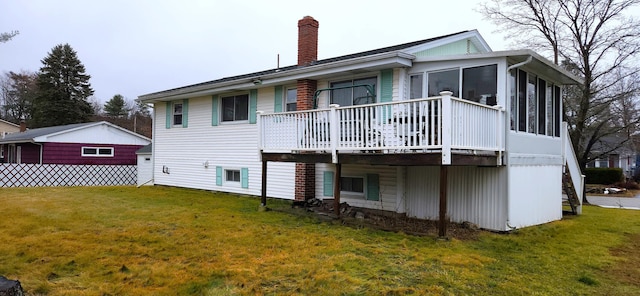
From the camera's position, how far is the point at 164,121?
15.0 meters

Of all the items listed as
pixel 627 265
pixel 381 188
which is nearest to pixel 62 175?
pixel 381 188

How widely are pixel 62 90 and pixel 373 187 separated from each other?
39382mm

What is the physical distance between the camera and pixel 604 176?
27.6m

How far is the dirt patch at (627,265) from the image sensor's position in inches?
202

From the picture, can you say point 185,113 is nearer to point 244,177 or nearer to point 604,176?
point 244,177

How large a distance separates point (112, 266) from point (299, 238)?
9.37 ft

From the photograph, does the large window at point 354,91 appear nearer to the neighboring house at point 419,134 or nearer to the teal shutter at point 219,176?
the neighboring house at point 419,134

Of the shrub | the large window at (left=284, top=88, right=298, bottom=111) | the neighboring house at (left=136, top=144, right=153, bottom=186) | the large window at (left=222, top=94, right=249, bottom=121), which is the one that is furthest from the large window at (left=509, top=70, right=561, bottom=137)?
the shrub

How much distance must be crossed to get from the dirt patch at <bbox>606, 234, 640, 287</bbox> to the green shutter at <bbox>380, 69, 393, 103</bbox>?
4.98m

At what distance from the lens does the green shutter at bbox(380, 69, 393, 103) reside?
885cm

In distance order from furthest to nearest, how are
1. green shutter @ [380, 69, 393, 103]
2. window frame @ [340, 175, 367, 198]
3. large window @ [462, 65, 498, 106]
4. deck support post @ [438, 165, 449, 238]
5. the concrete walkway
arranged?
the concrete walkway, window frame @ [340, 175, 367, 198], green shutter @ [380, 69, 393, 103], large window @ [462, 65, 498, 106], deck support post @ [438, 165, 449, 238]

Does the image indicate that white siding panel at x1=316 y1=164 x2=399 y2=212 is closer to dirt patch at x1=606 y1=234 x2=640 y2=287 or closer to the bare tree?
dirt patch at x1=606 y1=234 x2=640 y2=287

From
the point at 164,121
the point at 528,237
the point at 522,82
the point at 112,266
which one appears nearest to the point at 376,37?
the point at 164,121

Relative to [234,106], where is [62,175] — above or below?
below
